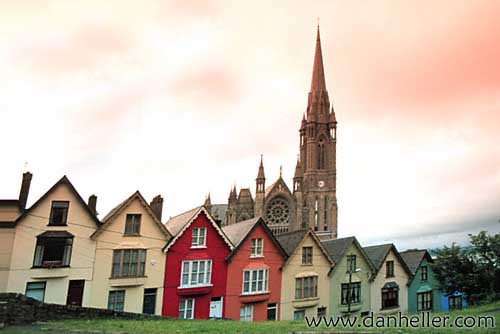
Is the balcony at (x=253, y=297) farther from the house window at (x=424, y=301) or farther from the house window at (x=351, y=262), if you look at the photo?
the house window at (x=424, y=301)

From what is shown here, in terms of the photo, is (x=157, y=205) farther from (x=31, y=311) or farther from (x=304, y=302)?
(x=31, y=311)

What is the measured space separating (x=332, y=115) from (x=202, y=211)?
304 ft

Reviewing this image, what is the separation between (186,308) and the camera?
3009cm

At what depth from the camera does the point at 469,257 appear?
33719mm

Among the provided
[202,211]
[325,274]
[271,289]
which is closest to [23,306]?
[202,211]

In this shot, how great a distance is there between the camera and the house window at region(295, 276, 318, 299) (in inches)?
1353

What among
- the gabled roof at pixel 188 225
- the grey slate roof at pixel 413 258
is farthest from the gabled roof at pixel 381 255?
the gabled roof at pixel 188 225

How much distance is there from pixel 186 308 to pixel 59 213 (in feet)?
38.9

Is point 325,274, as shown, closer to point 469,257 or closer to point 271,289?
point 271,289

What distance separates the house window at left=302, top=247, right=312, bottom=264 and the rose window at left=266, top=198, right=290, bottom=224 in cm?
6048

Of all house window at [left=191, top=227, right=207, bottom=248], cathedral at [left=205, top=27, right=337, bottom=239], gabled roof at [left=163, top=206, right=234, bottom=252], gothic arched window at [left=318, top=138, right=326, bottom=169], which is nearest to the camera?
gabled roof at [left=163, top=206, right=234, bottom=252]

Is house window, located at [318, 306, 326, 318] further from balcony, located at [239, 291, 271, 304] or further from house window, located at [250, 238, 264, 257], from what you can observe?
house window, located at [250, 238, 264, 257]

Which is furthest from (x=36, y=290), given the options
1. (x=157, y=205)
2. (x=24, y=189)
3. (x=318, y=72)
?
(x=318, y=72)

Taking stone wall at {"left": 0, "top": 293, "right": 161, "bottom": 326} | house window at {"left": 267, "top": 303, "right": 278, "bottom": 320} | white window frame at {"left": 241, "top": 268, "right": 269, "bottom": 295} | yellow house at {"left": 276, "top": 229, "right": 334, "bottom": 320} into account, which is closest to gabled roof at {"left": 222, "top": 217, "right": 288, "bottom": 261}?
yellow house at {"left": 276, "top": 229, "right": 334, "bottom": 320}
